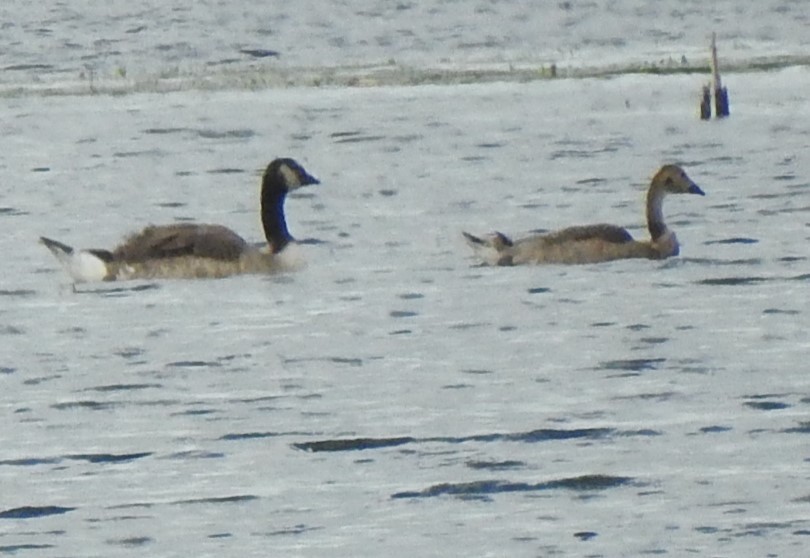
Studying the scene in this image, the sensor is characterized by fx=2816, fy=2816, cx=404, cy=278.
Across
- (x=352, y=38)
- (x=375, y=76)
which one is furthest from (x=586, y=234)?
(x=352, y=38)

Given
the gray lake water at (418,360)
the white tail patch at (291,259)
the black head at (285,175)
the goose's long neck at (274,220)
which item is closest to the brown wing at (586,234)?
the gray lake water at (418,360)

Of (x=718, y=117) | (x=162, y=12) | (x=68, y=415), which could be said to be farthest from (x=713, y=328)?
(x=162, y=12)

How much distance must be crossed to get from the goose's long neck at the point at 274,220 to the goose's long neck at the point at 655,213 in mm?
2659

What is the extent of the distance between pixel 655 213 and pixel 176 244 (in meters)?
3.69

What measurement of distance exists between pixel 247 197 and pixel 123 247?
6991 mm

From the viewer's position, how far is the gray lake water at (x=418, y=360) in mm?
11742

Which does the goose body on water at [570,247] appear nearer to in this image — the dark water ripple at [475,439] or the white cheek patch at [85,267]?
the white cheek patch at [85,267]

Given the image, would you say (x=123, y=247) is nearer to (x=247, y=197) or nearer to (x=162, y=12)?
(x=247, y=197)

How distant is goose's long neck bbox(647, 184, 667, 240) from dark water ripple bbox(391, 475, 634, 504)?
836cm

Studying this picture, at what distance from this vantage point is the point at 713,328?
1673 centimetres

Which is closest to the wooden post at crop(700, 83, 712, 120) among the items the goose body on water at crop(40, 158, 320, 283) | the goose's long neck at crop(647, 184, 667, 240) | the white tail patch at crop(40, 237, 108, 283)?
the goose's long neck at crop(647, 184, 667, 240)

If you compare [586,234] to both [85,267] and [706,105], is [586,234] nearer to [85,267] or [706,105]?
[85,267]

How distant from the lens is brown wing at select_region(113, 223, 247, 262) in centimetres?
1948

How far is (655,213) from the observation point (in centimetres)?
2081
